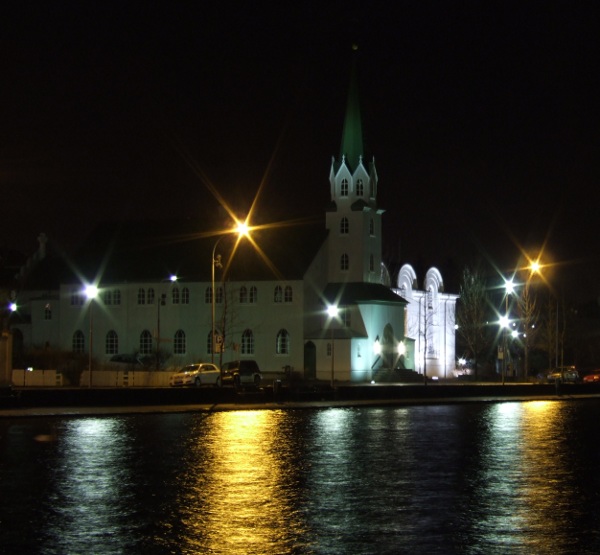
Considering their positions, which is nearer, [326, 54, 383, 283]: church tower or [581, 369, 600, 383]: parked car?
[581, 369, 600, 383]: parked car

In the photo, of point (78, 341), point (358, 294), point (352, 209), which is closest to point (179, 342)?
point (78, 341)

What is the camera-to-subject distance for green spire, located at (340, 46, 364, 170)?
82875 mm

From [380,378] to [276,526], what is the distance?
205ft

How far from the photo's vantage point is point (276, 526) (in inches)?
606

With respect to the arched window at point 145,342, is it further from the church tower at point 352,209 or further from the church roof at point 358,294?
the church tower at point 352,209

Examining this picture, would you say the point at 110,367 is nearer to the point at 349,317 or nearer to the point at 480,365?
the point at 349,317

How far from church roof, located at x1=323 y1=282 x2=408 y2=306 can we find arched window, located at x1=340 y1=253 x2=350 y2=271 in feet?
4.35

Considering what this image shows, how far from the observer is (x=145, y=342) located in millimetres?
83500

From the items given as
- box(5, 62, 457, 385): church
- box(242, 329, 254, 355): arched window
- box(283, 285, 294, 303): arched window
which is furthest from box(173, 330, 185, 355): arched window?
box(283, 285, 294, 303): arched window

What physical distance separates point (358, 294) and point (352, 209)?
6692mm

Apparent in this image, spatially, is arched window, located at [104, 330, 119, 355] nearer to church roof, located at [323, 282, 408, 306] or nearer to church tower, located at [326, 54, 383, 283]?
church roof, located at [323, 282, 408, 306]

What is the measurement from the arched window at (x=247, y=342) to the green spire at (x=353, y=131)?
14563 mm

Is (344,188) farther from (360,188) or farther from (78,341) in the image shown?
(78,341)

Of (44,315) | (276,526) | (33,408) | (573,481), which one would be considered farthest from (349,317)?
(276,526)
